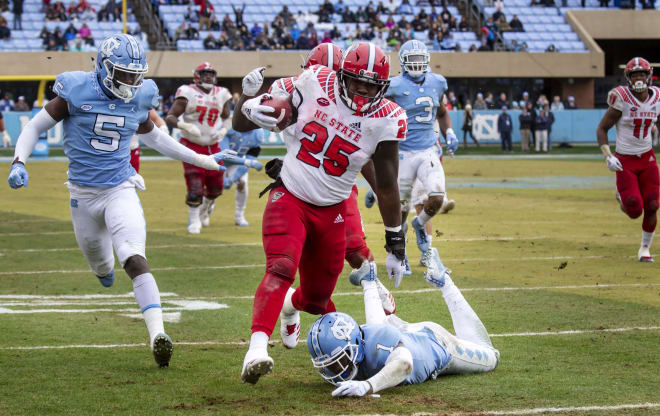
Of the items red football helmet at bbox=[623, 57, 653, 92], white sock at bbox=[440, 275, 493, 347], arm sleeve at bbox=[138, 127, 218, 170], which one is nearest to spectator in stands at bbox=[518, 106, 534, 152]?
red football helmet at bbox=[623, 57, 653, 92]

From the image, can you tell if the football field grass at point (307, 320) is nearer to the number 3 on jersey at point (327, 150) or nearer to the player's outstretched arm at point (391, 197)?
the player's outstretched arm at point (391, 197)

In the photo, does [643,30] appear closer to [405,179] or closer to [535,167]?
[535,167]

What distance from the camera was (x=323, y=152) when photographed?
5492 millimetres

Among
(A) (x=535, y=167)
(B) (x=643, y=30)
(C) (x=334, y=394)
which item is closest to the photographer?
(C) (x=334, y=394)

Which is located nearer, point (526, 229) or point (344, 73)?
point (344, 73)

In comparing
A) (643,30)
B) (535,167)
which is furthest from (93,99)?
(643,30)

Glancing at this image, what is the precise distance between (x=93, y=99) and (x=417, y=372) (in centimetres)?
273

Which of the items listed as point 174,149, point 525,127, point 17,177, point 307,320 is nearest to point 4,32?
point 525,127

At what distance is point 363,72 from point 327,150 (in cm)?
48

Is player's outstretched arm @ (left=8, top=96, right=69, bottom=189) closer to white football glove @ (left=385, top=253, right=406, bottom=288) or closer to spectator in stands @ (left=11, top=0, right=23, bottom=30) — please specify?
white football glove @ (left=385, top=253, right=406, bottom=288)

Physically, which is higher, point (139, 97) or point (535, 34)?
point (139, 97)

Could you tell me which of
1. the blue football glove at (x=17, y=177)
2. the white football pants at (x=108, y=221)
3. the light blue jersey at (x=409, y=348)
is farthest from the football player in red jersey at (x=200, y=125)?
the light blue jersey at (x=409, y=348)

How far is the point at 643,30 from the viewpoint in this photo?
3931 cm

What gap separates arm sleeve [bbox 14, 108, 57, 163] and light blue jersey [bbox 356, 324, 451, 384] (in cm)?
251
